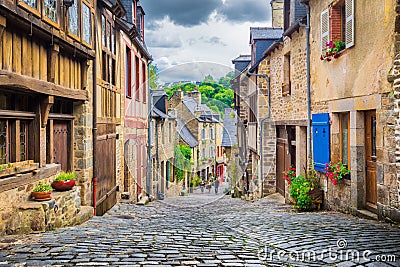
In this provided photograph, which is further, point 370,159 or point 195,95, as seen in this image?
point 195,95

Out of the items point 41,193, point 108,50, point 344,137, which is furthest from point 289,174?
point 41,193

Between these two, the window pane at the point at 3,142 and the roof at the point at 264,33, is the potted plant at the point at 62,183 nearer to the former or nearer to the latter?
the window pane at the point at 3,142

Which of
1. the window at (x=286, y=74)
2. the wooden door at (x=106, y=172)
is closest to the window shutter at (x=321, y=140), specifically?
the window at (x=286, y=74)

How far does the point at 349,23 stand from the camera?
7.31 metres

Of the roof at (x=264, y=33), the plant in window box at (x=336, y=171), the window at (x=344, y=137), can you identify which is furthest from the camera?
the roof at (x=264, y=33)

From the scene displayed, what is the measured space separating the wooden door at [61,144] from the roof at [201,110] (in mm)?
19322

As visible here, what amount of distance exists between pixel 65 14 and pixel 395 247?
5.17 meters

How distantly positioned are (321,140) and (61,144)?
4.96m

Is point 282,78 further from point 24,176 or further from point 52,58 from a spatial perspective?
point 24,176

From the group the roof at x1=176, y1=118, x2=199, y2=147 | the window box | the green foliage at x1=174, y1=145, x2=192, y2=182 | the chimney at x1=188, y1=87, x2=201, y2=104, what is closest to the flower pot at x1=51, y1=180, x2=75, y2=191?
the window box

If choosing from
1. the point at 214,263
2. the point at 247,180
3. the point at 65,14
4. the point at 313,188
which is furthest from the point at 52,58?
the point at 247,180

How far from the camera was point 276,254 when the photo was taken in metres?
4.77

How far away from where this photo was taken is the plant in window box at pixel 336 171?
7.73 meters

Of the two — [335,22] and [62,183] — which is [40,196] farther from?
[335,22]
